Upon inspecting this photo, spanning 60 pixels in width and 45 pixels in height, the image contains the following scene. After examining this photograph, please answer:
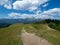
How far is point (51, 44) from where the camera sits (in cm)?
3108

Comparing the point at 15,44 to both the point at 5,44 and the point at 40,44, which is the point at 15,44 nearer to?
the point at 5,44

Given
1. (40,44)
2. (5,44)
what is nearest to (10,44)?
(5,44)

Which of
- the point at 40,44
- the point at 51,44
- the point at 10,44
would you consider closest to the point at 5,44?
the point at 10,44

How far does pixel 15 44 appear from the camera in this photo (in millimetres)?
30109

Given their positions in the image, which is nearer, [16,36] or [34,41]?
[34,41]

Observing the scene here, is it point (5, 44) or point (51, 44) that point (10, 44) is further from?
point (51, 44)

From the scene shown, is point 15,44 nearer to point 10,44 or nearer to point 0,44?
point 10,44

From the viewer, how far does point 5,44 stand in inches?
1187

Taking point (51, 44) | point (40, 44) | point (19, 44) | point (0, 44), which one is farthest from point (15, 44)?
point (51, 44)

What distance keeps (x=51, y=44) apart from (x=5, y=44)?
8.61 meters

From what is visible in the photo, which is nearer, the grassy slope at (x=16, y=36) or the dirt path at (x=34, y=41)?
the dirt path at (x=34, y=41)

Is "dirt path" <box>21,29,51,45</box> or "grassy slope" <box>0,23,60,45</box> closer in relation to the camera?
"dirt path" <box>21,29,51,45</box>

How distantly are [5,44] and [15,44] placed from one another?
1.84 m

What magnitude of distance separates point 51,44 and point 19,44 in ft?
20.2
